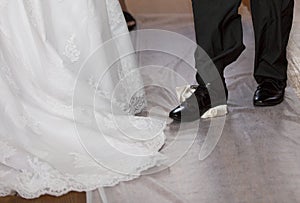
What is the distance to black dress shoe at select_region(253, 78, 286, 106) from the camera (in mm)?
1620

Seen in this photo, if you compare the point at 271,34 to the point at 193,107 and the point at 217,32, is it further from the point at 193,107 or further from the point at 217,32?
the point at 193,107

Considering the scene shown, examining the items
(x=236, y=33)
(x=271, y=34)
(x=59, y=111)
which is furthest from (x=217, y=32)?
(x=59, y=111)

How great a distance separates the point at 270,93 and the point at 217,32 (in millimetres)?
299

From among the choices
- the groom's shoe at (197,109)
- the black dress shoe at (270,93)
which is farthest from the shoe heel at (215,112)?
the black dress shoe at (270,93)

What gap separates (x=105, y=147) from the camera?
141cm

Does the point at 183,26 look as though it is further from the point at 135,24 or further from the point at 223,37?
the point at 223,37

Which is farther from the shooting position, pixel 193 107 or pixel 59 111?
pixel 193 107

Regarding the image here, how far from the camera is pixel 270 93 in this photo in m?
1.63

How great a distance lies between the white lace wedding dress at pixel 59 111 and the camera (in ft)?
4.47

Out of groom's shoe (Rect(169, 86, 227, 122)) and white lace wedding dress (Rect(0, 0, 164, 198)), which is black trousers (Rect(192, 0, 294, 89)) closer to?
groom's shoe (Rect(169, 86, 227, 122))

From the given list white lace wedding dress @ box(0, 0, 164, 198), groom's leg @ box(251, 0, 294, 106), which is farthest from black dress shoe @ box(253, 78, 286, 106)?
white lace wedding dress @ box(0, 0, 164, 198)

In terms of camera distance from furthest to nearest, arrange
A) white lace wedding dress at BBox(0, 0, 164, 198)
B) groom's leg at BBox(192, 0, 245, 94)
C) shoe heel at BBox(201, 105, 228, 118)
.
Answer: shoe heel at BBox(201, 105, 228, 118) → groom's leg at BBox(192, 0, 245, 94) → white lace wedding dress at BBox(0, 0, 164, 198)

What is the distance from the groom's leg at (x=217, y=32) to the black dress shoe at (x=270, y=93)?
155 mm

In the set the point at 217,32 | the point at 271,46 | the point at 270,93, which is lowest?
the point at 270,93
